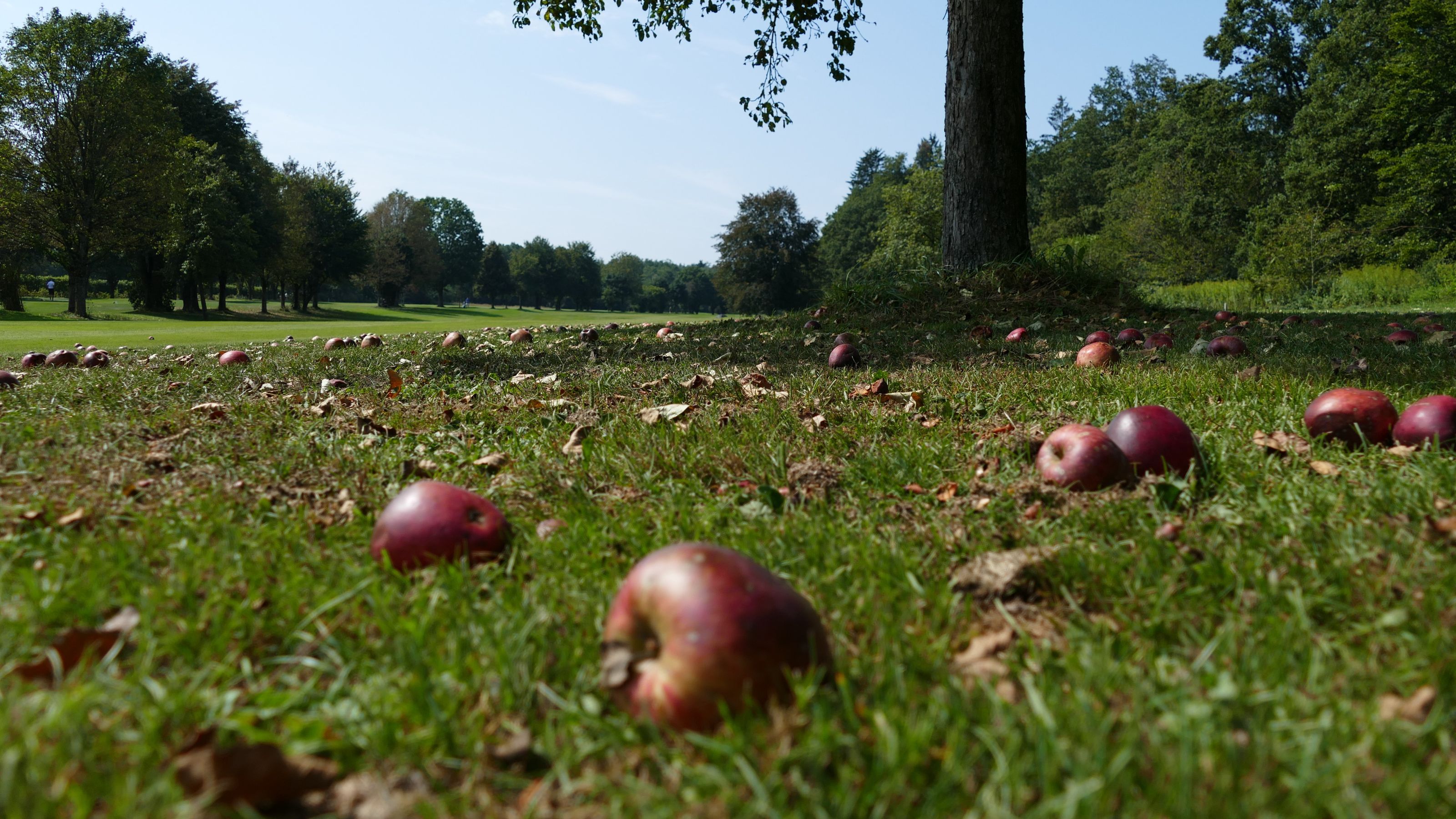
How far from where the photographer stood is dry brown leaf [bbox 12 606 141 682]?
1.42 m

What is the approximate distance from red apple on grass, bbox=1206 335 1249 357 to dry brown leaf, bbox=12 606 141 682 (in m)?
6.20

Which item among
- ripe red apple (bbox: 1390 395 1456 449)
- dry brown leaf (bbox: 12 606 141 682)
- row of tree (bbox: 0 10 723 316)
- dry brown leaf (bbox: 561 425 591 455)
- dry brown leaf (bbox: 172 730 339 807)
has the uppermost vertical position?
row of tree (bbox: 0 10 723 316)

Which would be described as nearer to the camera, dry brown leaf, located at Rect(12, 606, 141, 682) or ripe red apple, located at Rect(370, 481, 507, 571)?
dry brown leaf, located at Rect(12, 606, 141, 682)

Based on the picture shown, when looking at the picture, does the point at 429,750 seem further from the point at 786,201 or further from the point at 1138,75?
the point at 1138,75

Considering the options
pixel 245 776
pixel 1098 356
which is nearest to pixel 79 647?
pixel 245 776

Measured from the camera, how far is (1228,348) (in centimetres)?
553

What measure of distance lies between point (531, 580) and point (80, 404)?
440cm

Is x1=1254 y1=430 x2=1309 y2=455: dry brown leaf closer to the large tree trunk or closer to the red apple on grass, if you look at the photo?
the red apple on grass

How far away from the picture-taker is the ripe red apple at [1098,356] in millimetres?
5059

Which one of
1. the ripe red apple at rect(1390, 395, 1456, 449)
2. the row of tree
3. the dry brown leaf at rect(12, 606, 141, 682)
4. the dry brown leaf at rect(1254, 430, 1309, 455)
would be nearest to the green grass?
the row of tree

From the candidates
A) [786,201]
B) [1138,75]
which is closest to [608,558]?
[786,201]

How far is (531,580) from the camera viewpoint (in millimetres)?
2012

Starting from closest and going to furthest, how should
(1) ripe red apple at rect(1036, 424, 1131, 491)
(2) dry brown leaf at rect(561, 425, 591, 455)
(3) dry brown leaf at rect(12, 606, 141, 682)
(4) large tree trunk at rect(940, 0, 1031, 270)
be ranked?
1. (3) dry brown leaf at rect(12, 606, 141, 682)
2. (1) ripe red apple at rect(1036, 424, 1131, 491)
3. (2) dry brown leaf at rect(561, 425, 591, 455)
4. (4) large tree trunk at rect(940, 0, 1031, 270)

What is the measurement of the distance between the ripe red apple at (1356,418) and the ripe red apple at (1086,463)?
0.99 m
